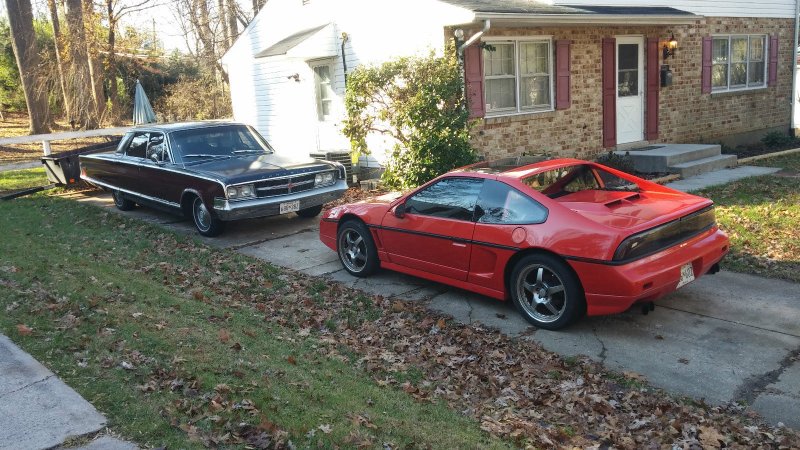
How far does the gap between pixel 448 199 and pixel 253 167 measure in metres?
3.95

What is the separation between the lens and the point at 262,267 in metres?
8.12

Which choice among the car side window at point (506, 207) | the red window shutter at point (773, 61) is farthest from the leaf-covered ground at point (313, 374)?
the red window shutter at point (773, 61)

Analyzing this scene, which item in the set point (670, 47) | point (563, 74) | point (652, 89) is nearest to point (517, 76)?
point (563, 74)

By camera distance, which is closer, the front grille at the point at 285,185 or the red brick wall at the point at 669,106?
the front grille at the point at 285,185

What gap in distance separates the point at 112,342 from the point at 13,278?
106 inches

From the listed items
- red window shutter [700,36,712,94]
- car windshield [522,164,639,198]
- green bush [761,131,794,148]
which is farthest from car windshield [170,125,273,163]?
green bush [761,131,794,148]

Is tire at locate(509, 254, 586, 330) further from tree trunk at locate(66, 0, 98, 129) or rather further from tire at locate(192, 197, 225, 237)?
tree trunk at locate(66, 0, 98, 129)

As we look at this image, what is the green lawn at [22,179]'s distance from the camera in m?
15.5

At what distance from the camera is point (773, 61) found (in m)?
18.0

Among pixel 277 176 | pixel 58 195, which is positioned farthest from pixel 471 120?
pixel 58 195

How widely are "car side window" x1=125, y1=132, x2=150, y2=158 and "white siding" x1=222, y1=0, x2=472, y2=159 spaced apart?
4.42 m

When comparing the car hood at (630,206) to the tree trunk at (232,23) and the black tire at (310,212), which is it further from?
the tree trunk at (232,23)

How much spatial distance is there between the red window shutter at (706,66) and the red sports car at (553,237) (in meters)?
11.2

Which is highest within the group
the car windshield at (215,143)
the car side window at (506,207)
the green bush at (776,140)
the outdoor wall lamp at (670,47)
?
the outdoor wall lamp at (670,47)
